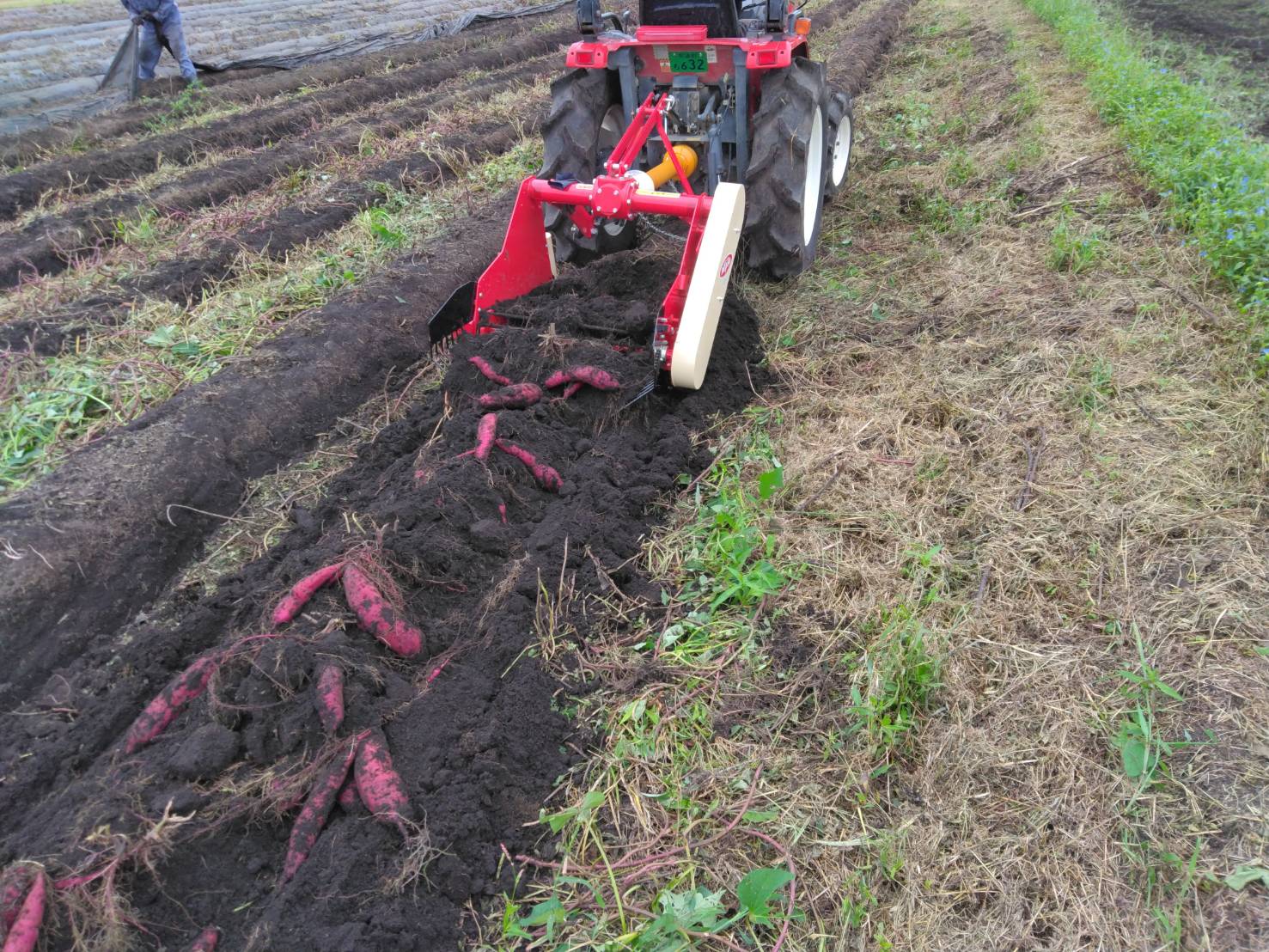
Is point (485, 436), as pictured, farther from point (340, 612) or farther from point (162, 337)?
point (162, 337)

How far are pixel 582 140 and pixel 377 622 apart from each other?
3176 mm

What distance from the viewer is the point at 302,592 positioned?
2.66 m

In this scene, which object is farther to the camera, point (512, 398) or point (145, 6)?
point (145, 6)

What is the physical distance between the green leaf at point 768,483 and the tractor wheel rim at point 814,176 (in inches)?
86.8

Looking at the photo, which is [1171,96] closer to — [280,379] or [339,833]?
[280,379]

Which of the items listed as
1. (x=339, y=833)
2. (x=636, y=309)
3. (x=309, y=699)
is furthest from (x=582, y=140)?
(x=339, y=833)

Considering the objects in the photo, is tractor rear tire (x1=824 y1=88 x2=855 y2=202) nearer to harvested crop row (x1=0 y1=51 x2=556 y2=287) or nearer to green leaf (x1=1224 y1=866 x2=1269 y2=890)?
green leaf (x1=1224 y1=866 x2=1269 y2=890)

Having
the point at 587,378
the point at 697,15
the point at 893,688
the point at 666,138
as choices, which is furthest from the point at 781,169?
the point at 893,688

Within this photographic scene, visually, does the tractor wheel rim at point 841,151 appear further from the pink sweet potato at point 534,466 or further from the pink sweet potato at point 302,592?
the pink sweet potato at point 302,592

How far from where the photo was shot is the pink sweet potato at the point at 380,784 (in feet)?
7.04

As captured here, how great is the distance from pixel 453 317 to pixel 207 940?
2924 millimetres

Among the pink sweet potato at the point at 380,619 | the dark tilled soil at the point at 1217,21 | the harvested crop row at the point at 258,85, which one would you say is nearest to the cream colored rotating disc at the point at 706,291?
the pink sweet potato at the point at 380,619

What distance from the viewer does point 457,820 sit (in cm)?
216

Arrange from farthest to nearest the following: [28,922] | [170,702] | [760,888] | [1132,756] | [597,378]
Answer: [597,378] → [170,702] → [1132,756] → [760,888] → [28,922]
